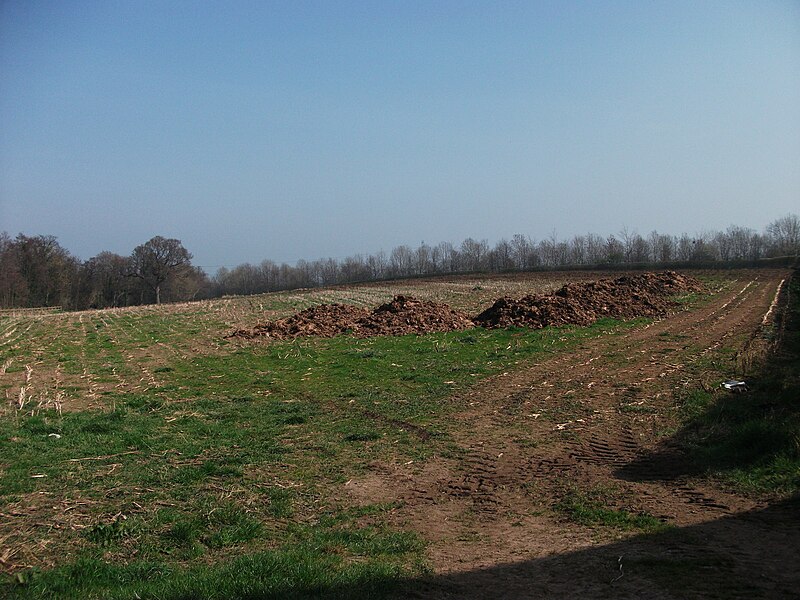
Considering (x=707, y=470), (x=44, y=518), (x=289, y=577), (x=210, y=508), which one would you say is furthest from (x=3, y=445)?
(x=707, y=470)

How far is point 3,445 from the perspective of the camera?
27.0 feet

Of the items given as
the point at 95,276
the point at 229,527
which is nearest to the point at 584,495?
the point at 229,527

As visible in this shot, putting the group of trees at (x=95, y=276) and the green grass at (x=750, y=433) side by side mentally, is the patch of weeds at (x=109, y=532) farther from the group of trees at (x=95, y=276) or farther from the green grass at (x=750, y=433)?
the group of trees at (x=95, y=276)

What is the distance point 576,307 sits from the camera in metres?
23.1

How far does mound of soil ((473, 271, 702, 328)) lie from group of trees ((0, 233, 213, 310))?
5644 cm

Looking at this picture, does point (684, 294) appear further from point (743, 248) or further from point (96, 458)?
point (743, 248)

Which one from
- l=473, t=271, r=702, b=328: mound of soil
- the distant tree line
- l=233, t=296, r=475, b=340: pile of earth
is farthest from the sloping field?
the distant tree line

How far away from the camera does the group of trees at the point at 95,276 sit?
6544 centimetres

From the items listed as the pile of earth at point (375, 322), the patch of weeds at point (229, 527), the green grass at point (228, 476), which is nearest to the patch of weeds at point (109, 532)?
the green grass at point (228, 476)

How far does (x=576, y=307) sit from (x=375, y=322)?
795cm

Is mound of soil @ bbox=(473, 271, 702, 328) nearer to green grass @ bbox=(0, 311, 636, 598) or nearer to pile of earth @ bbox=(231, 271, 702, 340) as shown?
pile of earth @ bbox=(231, 271, 702, 340)

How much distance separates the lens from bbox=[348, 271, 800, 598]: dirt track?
4.49m

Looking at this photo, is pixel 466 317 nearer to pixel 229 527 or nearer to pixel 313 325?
pixel 313 325

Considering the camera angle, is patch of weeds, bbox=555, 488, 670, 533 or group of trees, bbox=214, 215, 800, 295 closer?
patch of weeds, bbox=555, 488, 670, 533
